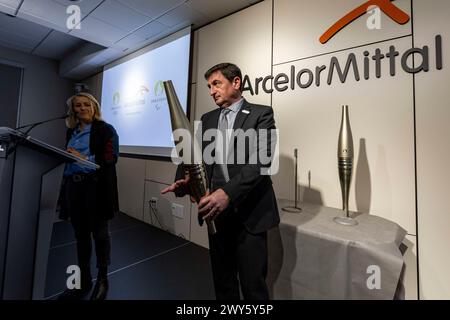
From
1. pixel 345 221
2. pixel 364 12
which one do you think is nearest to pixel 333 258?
pixel 345 221

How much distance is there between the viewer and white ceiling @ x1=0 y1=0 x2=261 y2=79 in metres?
2.25

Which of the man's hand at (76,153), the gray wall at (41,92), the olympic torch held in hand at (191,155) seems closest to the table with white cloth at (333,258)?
the olympic torch held in hand at (191,155)

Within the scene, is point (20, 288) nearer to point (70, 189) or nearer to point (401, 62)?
A: point (70, 189)

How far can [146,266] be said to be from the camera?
2.04 m

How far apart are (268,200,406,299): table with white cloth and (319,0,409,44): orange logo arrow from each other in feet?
4.44

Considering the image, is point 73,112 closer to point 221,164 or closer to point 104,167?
point 104,167

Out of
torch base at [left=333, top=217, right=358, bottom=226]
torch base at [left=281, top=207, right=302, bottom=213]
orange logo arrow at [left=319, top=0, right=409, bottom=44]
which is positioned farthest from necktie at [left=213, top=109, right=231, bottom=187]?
orange logo arrow at [left=319, top=0, right=409, bottom=44]

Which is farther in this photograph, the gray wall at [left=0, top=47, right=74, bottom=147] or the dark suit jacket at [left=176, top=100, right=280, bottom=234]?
the gray wall at [left=0, top=47, right=74, bottom=147]

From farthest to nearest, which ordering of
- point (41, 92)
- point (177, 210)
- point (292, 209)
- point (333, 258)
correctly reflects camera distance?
1. point (41, 92)
2. point (177, 210)
3. point (292, 209)
4. point (333, 258)

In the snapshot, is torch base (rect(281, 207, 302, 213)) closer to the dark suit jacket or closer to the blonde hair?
the dark suit jacket

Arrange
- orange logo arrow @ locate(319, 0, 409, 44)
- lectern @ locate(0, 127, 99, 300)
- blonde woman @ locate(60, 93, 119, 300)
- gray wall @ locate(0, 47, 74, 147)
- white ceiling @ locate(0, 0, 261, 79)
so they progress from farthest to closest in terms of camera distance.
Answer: gray wall @ locate(0, 47, 74, 147), white ceiling @ locate(0, 0, 261, 79), blonde woman @ locate(60, 93, 119, 300), orange logo arrow @ locate(319, 0, 409, 44), lectern @ locate(0, 127, 99, 300)

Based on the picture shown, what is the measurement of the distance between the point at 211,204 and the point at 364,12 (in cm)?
178

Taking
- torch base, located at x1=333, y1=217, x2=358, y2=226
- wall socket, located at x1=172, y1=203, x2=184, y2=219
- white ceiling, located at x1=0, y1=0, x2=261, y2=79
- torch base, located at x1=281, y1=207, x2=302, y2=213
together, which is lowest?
wall socket, located at x1=172, y1=203, x2=184, y2=219

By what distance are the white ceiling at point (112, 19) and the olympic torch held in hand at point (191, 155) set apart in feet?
6.26
